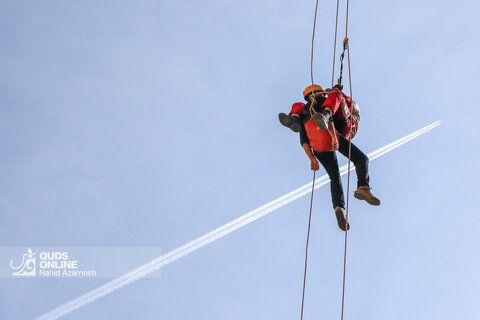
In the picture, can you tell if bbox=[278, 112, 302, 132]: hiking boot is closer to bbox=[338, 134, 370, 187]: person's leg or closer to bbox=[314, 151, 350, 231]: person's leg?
bbox=[314, 151, 350, 231]: person's leg

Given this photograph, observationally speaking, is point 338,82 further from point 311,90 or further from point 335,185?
point 335,185

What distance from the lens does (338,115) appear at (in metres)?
11.0

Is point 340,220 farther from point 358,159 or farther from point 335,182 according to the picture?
point 358,159

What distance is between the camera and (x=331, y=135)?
1052 centimetres

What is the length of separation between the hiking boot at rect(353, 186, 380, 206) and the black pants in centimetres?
11

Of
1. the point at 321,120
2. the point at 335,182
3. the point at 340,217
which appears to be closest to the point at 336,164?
the point at 335,182

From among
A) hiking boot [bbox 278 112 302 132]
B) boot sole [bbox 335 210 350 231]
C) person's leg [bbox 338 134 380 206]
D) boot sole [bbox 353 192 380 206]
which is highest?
hiking boot [bbox 278 112 302 132]

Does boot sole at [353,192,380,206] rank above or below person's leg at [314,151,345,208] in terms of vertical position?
below

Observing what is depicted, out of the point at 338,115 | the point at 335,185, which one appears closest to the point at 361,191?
the point at 335,185

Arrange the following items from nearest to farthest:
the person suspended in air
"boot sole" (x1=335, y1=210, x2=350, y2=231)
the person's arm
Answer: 1. "boot sole" (x1=335, y1=210, x2=350, y2=231)
2. the person suspended in air
3. the person's arm

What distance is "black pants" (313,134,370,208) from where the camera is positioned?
1086cm

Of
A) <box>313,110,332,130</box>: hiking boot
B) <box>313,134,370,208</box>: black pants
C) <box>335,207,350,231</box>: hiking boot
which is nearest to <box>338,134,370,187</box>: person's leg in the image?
<box>313,134,370,208</box>: black pants

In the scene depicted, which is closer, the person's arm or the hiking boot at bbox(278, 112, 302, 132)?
the hiking boot at bbox(278, 112, 302, 132)

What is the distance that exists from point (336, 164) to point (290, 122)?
41.4 inches
